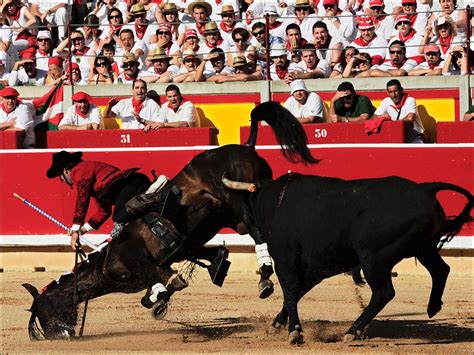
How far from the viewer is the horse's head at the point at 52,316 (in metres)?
9.76

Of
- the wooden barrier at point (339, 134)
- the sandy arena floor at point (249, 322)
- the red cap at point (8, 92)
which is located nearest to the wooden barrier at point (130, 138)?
the red cap at point (8, 92)

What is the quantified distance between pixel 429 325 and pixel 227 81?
223 inches

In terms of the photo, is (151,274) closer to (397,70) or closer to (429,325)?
(429,325)

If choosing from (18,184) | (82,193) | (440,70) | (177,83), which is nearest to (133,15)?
(177,83)

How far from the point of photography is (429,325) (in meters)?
10.0

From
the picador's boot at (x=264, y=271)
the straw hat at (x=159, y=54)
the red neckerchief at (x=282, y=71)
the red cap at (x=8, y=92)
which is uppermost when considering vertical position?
the straw hat at (x=159, y=54)

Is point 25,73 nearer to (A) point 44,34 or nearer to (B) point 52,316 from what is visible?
(A) point 44,34

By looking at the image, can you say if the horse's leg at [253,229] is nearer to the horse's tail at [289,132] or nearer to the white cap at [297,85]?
the horse's tail at [289,132]

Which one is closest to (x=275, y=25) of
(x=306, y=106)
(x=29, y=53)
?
(x=306, y=106)

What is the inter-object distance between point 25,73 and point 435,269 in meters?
8.59

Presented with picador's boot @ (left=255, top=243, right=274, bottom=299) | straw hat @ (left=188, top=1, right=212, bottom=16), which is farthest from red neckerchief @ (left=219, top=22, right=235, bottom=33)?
picador's boot @ (left=255, top=243, right=274, bottom=299)

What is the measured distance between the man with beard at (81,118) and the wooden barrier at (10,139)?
0.52 meters

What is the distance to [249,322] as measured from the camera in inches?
409

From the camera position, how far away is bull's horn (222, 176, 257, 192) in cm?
939
